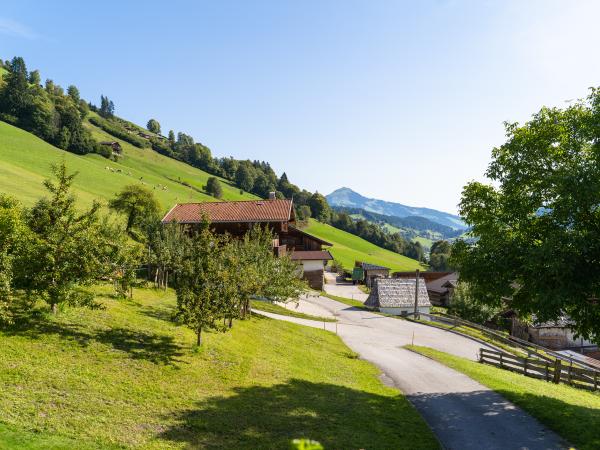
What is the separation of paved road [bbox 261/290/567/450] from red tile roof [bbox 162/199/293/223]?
20.7 meters

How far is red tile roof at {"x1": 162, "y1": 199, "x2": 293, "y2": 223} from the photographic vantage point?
173 ft

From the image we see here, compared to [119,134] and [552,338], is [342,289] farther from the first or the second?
[119,134]

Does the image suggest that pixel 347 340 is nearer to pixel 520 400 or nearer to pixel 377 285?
pixel 520 400

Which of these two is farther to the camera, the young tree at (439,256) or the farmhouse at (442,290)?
the young tree at (439,256)

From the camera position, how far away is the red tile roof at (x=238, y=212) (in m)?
52.7

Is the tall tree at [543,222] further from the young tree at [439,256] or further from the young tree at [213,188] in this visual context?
the young tree at [439,256]

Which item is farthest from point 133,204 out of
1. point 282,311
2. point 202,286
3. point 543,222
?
point 543,222

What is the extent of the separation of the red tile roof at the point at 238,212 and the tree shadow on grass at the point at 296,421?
122ft

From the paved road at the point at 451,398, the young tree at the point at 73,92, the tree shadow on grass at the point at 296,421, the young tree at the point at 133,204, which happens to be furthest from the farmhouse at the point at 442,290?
the young tree at the point at 73,92

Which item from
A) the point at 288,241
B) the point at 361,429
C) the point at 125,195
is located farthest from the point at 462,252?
the point at 288,241

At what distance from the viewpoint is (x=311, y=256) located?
218 feet

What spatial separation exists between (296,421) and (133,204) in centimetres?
4467

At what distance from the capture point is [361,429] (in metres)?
13.1

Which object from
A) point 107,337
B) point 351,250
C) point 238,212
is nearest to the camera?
point 107,337
